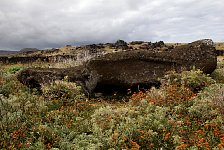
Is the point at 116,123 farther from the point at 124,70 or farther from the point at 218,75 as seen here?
the point at 218,75

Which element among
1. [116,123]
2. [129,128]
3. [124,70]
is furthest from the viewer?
[124,70]

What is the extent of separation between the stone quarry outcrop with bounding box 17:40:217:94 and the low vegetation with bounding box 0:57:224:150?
9.49 ft

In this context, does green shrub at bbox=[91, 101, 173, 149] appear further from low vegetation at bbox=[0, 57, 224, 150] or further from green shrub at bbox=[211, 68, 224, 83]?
green shrub at bbox=[211, 68, 224, 83]

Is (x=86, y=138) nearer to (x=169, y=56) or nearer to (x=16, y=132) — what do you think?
(x=16, y=132)

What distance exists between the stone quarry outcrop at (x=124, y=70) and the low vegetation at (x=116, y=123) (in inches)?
114

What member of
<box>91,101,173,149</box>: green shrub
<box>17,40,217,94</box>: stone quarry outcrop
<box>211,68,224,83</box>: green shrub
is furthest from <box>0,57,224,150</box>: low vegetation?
<box>211,68,224,83</box>: green shrub

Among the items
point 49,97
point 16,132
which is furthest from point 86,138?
point 49,97

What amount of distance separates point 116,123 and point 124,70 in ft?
30.6

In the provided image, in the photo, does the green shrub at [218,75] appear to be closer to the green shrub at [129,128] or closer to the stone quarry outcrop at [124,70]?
the stone quarry outcrop at [124,70]

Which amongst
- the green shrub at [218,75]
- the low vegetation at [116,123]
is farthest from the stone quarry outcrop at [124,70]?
the low vegetation at [116,123]

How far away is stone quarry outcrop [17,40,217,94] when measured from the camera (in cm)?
2033

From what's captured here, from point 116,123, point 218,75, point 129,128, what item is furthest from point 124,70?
point 129,128

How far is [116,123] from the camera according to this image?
12008 mm

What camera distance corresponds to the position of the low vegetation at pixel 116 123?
1064 centimetres
